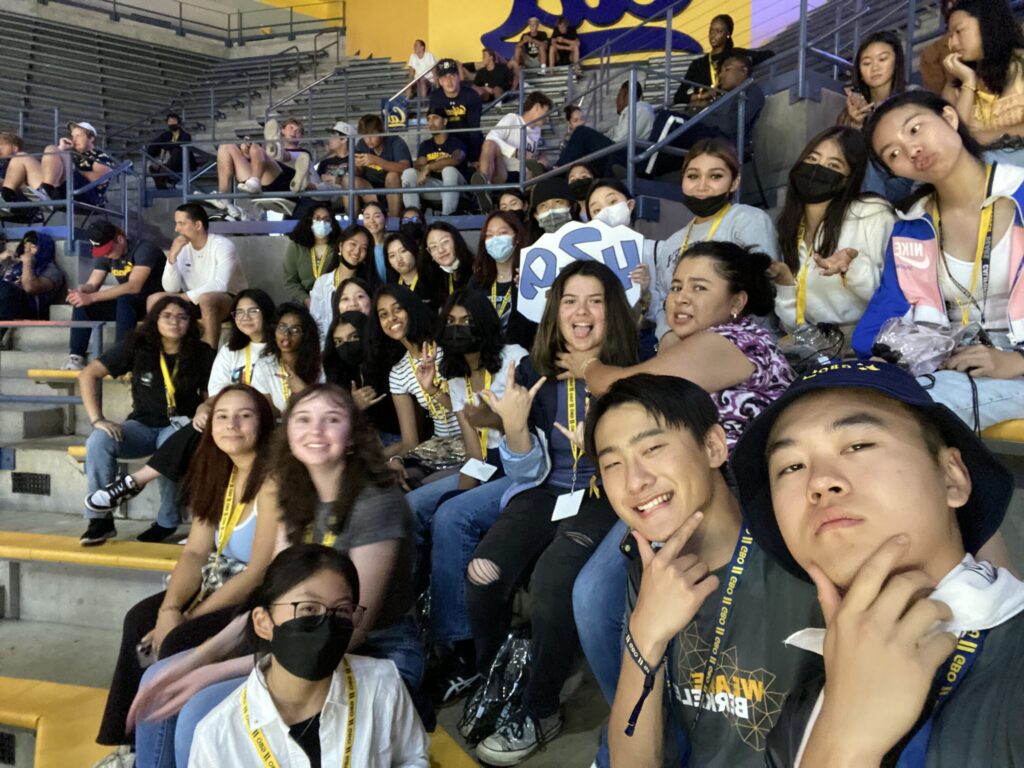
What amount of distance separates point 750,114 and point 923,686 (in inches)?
199

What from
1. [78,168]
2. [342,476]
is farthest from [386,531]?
[78,168]

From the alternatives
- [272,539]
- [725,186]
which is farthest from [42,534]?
[725,186]

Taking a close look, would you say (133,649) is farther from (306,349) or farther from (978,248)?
(978,248)

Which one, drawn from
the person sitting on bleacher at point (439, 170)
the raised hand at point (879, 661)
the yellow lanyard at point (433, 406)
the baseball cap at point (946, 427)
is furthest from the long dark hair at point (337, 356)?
the raised hand at point (879, 661)

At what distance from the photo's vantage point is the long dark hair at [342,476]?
8.90ft

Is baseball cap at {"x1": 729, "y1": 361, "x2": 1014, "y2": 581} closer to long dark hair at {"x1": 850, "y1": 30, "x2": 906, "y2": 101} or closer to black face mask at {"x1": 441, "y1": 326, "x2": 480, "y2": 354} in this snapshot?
black face mask at {"x1": 441, "y1": 326, "x2": 480, "y2": 354}

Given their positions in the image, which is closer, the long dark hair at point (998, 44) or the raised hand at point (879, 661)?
the raised hand at point (879, 661)

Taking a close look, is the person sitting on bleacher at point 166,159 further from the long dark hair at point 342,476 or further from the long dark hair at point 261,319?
the long dark hair at point 342,476

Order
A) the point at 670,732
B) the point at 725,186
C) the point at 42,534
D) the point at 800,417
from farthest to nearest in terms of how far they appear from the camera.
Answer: the point at 42,534
the point at 725,186
the point at 670,732
the point at 800,417

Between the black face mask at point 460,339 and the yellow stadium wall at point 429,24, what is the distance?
36.5 feet

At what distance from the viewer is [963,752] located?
34.2 inches

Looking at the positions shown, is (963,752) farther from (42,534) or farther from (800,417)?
(42,534)

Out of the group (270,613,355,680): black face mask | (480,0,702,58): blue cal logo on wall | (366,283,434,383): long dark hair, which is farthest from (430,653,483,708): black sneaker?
(480,0,702,58): blue cal logo on wall

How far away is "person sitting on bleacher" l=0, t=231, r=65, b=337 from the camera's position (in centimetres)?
714
